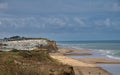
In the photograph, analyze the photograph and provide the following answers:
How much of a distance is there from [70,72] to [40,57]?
28.5 ft

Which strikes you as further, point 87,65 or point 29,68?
point 87,65

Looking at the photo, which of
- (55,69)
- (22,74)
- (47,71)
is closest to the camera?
(22,74)

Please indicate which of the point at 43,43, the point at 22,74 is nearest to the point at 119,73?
the point at 22,74

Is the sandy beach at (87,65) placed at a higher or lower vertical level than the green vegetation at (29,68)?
lower

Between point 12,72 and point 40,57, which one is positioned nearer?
point 12,72

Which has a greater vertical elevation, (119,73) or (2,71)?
(2,71)

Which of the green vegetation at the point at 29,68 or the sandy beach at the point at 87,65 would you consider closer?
the green vegetation at the point at 29,68

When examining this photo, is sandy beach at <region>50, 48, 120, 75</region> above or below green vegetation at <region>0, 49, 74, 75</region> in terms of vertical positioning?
below

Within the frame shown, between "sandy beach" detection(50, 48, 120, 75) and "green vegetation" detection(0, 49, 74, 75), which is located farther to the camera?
"sandy beach" detection(50, 48, 120, 75)

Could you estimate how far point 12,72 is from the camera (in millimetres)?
16688

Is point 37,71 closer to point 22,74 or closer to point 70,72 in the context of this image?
point 22,74

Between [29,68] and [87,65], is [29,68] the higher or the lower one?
the higher one

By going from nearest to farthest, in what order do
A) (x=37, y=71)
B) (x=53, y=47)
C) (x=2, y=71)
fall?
(x=2, y=71)
(x=37, y=71)
(x=53, y=47)

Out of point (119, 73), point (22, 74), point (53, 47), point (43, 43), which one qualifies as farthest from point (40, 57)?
point (53, 47)
